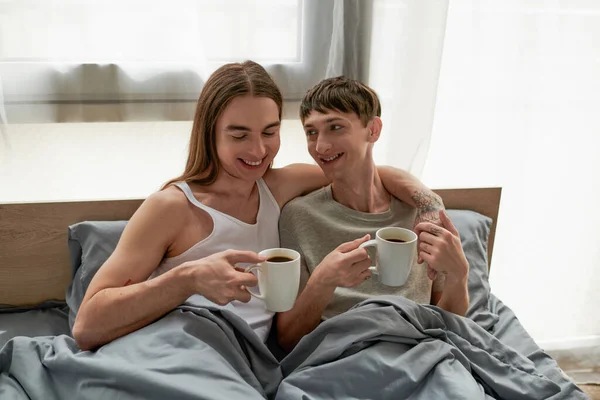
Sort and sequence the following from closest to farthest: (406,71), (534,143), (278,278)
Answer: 1. (278,278)
2. (406,71)
3. (534,143)

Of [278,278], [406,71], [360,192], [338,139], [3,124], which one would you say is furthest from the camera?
[406,71]

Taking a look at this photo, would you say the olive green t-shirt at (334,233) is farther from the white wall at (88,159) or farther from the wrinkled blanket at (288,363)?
the white wall at (88,159)

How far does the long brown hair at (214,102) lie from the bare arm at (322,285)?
0.36m

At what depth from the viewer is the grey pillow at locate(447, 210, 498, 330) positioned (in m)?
1.52

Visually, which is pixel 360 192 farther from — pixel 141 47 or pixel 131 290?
pixel 141 47

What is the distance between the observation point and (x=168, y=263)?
1.24 metres

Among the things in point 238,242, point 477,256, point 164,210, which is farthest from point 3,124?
point 477,256

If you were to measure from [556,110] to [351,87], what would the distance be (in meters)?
0.98

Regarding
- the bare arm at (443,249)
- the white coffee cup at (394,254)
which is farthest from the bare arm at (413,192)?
the white coffee cup at (394,254)

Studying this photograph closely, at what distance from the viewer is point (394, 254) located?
1.06 m

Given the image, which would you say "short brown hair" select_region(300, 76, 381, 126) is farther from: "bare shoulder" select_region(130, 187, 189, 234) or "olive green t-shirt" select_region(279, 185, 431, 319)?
"bare shoulder" select_region(130, 187, 189, 234)

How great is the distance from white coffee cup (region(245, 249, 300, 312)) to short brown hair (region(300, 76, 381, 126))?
0.42m

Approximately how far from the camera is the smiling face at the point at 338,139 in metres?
1.31

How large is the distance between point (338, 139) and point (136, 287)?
1.84 ft
